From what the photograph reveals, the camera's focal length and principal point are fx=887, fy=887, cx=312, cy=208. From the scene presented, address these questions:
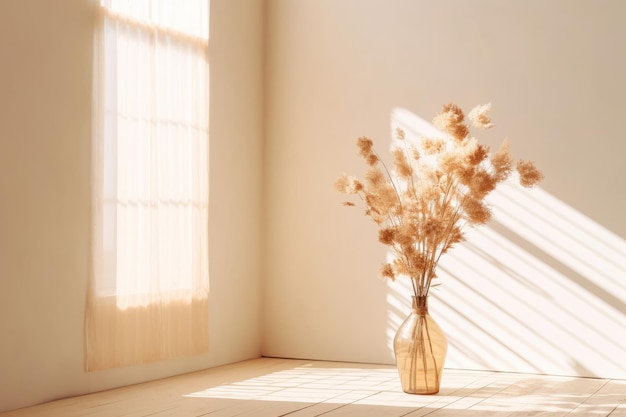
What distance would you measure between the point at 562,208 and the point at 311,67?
1.99 m

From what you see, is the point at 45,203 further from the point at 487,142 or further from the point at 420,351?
the point at 487,142

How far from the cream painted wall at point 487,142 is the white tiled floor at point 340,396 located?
0.36 meters

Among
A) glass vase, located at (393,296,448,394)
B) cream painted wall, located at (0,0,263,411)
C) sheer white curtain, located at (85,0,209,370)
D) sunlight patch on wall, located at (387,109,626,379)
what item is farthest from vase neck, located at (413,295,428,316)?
cream painted wall, located at (0,0,263,411)

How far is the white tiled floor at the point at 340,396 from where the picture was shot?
4.14 meters

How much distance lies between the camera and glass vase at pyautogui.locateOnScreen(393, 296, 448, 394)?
15.0 ft

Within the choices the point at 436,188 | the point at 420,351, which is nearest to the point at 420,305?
the point at 420,351

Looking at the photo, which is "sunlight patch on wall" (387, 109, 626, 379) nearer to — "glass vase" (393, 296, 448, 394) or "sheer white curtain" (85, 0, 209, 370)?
"glass vase" (393, 296, 448, 394)

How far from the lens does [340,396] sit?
4.57 m

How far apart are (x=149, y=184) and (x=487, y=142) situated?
83.5 inches

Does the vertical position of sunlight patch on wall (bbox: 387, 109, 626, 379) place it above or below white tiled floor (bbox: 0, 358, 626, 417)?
above

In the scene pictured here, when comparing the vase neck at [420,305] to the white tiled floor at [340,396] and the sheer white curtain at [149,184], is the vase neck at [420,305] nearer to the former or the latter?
the white tiled floor at [340,396]

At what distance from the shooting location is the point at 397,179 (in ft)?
19.3

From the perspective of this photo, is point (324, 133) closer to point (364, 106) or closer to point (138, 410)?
point (364, 106)

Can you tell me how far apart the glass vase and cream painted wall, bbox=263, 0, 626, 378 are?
1.07 metres
